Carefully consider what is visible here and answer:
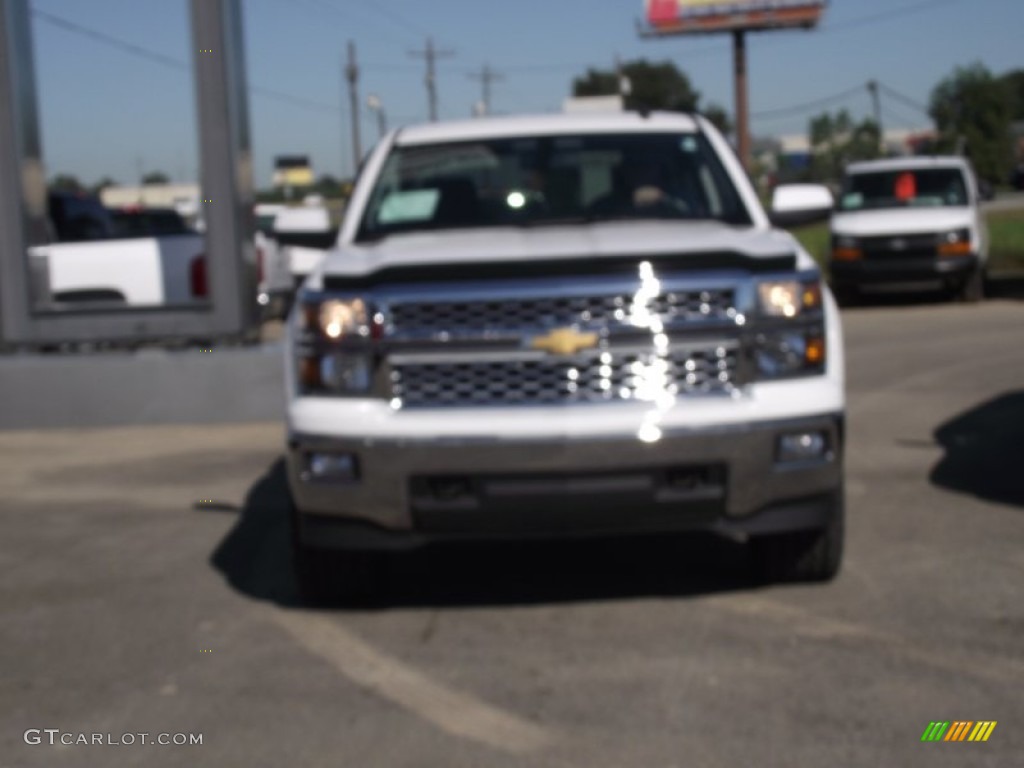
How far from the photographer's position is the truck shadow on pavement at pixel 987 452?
308 inches

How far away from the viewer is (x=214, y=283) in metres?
10.9

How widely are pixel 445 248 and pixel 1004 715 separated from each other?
2549 millimetres

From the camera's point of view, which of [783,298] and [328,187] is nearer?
[783,298]

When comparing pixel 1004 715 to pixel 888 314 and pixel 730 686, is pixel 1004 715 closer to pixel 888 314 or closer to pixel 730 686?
pixel 730 686

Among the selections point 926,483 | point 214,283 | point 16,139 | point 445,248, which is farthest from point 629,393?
point 16,139

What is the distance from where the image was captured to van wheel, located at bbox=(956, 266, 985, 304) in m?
18.9

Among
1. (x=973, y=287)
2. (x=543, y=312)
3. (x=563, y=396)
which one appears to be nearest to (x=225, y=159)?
(x=543, y=312)

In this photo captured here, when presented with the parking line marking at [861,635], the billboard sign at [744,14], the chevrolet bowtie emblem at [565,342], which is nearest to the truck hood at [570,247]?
the chevrolet bowtie emblem at [565,342]

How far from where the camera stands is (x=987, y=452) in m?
8.84

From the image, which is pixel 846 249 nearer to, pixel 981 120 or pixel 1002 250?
pixel 1002 250

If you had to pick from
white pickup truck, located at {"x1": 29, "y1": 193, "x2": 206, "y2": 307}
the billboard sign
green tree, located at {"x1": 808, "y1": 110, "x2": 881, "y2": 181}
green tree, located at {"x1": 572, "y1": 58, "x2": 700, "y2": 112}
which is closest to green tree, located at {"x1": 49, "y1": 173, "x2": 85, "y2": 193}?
white pickup truck, located at {"x1": 29, "y1": 193, "x2": 206, "y2": 307}

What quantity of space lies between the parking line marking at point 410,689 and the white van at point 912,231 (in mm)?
14378

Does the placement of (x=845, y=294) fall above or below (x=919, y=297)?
above

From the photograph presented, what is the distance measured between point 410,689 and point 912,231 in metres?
15.1
